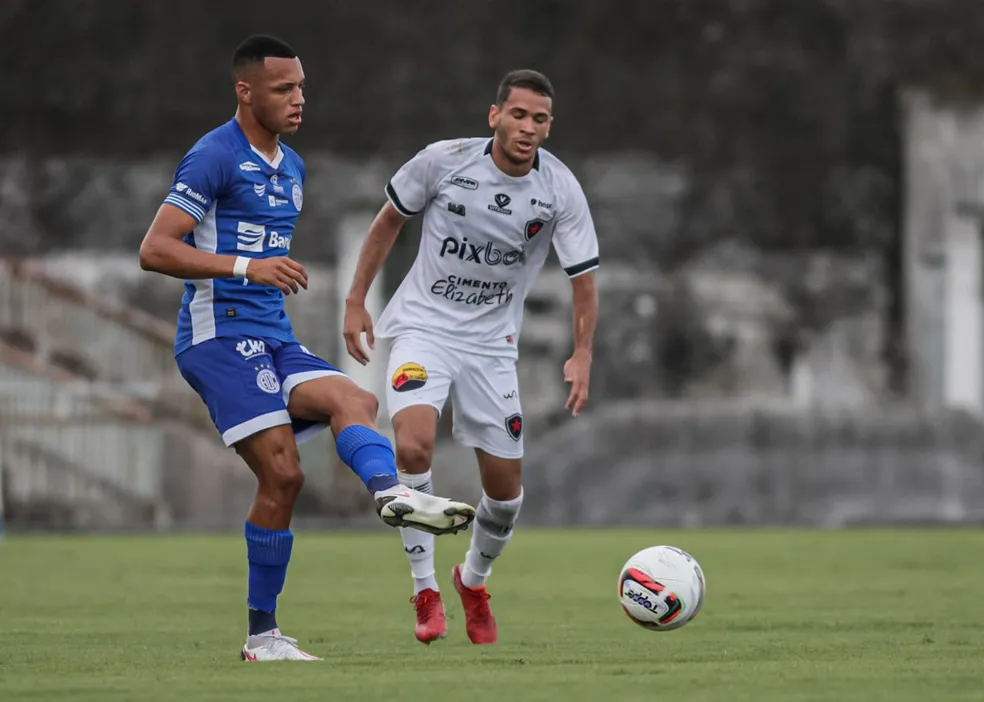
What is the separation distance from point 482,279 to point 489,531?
1.10 metres

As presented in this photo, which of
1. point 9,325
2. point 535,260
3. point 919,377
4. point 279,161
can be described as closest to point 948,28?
point 919,377

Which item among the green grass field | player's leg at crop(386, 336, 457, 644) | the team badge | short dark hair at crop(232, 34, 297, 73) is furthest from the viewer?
player's leg at crop(386, 336, 457, 644)

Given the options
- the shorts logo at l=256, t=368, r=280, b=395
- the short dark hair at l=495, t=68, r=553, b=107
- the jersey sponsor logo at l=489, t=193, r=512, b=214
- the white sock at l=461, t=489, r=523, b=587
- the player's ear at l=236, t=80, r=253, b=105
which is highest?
the short dark hair at l=495, t=68, r=553, b=107

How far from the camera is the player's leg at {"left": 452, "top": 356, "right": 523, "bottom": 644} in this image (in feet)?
25.3

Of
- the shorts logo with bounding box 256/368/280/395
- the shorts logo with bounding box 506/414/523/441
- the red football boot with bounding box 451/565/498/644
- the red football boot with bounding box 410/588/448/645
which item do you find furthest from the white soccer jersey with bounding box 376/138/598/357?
the shorts logo with bounding box 256/368/280/395

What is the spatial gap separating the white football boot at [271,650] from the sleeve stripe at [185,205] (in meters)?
1.50

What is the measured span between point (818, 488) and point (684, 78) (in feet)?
19.7

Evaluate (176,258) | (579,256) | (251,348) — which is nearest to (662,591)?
(579,256)

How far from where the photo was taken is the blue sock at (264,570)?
636 centimetres

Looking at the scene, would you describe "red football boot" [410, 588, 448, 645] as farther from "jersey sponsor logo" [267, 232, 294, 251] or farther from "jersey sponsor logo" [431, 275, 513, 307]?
"jersey sponsor logo" [267, 232, 294, 251]

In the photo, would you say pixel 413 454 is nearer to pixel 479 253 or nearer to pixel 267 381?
pixel 479 253

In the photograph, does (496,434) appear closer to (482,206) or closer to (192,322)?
(482,206)

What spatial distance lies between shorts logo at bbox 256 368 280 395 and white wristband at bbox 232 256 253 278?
442 millimetres

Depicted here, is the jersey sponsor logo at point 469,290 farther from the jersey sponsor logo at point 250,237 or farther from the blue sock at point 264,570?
the blue sock at point 264,570
